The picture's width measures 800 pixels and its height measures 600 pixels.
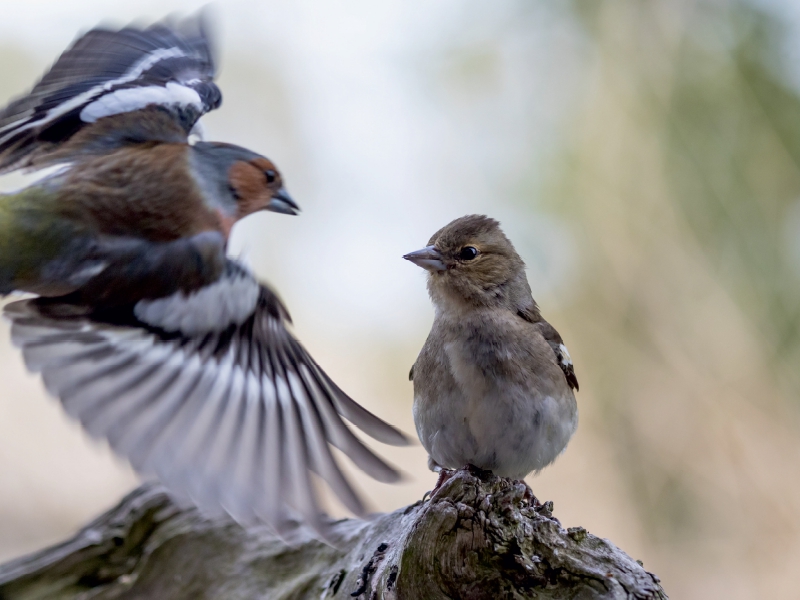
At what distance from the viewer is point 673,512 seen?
5117 mm

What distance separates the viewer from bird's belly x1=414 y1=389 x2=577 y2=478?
2.35 m

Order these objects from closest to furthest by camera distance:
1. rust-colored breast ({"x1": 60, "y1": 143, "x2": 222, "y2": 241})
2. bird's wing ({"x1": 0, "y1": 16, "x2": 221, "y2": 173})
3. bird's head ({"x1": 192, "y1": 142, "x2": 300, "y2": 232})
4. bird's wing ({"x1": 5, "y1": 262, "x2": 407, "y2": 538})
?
bird's wing ({"x1": 5, "y1": 262, "x2": 407, "y2": 538}) → rust-colored breast ({"x1": 60, "y1": 143, "x2": 222, "y2": 241}) → bird's head ({"x1": 192, "y1": 142, "x2": 300, "y2": 232}) → bird's wing ({"x1": 0, "y1": 16, "x2": 221, "y2": 173})

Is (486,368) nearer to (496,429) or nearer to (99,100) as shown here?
(496,429)

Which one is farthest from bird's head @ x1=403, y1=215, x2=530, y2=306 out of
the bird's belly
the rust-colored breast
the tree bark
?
the rust-colored breast

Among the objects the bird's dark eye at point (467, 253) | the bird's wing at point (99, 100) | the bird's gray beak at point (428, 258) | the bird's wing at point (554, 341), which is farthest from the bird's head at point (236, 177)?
the bird's wing at point (554, 341)

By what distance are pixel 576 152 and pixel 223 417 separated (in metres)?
4.18

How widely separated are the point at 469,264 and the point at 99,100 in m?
1.40

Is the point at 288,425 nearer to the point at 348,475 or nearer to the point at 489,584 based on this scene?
the point at 348,475

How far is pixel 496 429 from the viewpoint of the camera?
7.69 ft

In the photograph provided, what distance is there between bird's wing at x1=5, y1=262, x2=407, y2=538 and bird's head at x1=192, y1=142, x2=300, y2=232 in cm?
31

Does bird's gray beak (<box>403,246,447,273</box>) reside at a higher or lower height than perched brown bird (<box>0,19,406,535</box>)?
higher

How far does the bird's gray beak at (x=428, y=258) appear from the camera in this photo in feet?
8.59

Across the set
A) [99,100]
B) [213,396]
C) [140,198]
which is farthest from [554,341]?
[99,100]

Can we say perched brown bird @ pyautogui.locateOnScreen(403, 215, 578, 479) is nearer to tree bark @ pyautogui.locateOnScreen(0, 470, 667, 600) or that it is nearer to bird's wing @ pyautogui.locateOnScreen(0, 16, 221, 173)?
tree bark @ pyautogui.locateOnScreen(0, 470, 667, 600)
